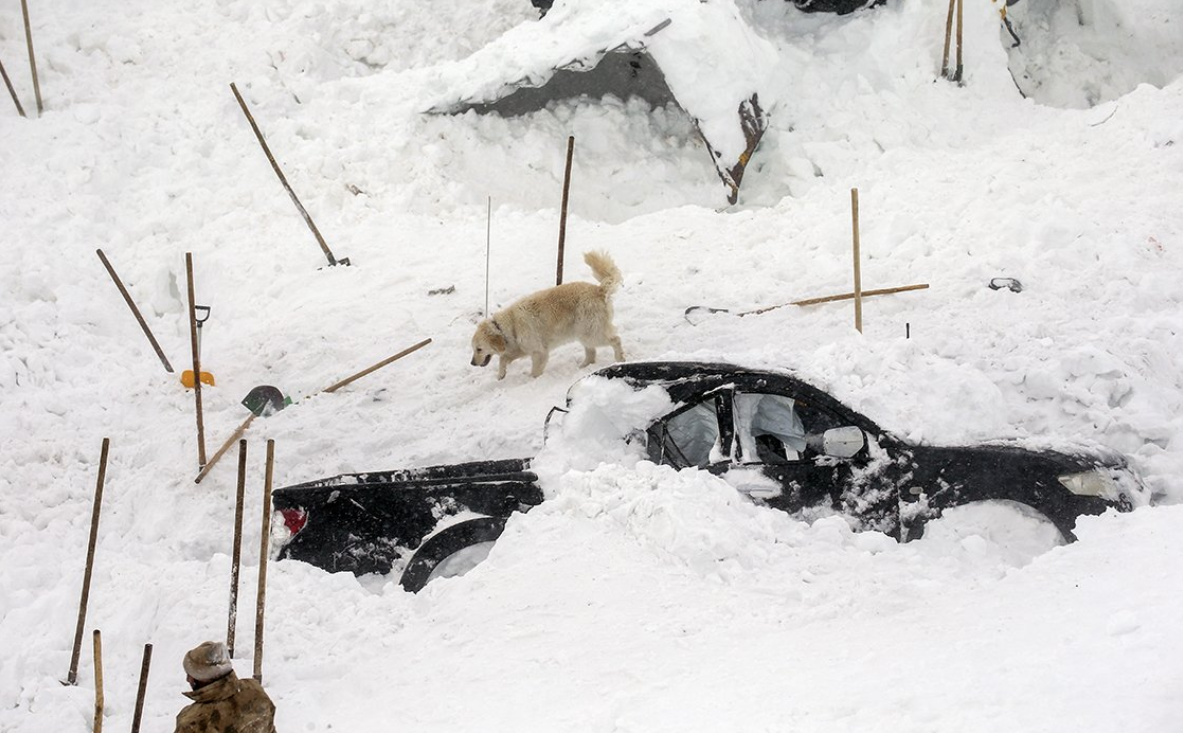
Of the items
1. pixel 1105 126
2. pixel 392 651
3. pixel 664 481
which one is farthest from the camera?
pixel 1105 126

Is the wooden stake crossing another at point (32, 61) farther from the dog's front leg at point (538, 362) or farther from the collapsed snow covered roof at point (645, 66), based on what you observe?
the dog's front leg at point (538, 362)

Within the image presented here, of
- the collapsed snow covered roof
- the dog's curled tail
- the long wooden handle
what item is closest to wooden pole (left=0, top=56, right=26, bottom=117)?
the collapsed snow covered roof

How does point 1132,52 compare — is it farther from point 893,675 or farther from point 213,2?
point 213,2

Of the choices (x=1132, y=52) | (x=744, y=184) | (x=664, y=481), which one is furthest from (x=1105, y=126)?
(x=664, y=481)

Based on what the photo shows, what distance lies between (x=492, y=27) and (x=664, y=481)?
36.6ft

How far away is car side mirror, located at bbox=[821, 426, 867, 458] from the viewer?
6145mm

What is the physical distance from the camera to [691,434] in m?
6.79

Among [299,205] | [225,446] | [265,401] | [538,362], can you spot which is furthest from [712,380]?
[299,205]

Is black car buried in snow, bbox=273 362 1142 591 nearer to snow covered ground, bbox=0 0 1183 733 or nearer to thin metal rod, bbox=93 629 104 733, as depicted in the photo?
snow covered ground, bbox=0 0 1183 733

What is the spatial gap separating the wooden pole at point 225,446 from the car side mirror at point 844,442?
516cm

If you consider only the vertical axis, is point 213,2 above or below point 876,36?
above

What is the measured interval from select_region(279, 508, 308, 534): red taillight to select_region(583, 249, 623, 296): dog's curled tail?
375 cm

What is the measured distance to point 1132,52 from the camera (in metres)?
13.5

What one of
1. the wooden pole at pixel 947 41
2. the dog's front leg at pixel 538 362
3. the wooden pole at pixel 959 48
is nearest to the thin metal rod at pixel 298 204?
the dog's front leg at pixel 538 362
